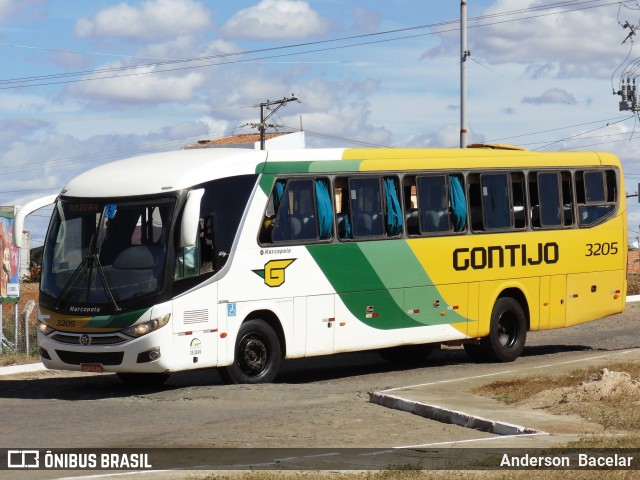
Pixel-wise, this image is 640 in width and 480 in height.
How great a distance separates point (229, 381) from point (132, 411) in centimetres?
256

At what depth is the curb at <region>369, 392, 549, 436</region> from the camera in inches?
536

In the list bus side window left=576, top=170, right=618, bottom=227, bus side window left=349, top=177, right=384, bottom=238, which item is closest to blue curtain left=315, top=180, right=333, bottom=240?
bus side window left=349, top=177, right=384, bottom=238

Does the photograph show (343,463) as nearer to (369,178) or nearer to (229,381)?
(229,381)

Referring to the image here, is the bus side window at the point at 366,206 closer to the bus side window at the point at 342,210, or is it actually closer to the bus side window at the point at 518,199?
the bus side window at the point at 342,210

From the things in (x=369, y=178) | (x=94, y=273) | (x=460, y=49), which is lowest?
(x=94, y=273)

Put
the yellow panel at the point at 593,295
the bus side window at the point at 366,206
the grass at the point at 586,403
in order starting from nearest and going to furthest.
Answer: the grass at the point at 586,403 < the bus side window at the point at 366,206 < the yellow panel at the point at 593,295

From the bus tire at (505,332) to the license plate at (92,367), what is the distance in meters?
7.69

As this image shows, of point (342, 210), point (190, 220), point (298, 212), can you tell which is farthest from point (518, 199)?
point (190, 220)

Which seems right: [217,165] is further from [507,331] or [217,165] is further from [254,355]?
[507,331]

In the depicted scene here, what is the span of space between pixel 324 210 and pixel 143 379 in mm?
3654

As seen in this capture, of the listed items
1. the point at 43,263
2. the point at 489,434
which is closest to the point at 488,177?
the point at 43,263

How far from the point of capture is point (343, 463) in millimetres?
11828

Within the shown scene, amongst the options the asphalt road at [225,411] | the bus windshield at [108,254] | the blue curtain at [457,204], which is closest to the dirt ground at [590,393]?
the asphalt road at [225,411]

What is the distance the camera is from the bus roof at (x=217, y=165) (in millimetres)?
18219
